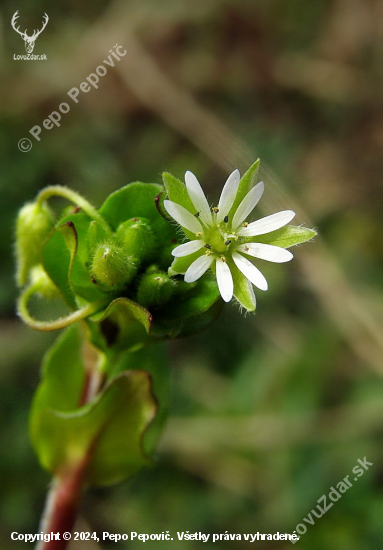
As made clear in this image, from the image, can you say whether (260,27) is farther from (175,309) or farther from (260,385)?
(175,309)

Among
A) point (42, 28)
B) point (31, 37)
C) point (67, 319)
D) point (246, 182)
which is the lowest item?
point (67, 319)

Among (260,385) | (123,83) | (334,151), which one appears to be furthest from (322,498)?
(123,83)

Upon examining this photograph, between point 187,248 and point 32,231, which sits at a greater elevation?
point 187,248

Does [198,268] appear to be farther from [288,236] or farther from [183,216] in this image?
[288,236]

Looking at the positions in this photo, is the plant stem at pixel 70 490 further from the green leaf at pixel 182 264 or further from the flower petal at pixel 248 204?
the flower petal at pixel 248 204

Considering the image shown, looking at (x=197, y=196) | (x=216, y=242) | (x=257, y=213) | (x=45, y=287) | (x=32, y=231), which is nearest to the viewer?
(x=197, y=196)

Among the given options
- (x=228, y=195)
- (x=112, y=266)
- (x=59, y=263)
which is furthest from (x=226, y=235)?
(x=59, y=263)
